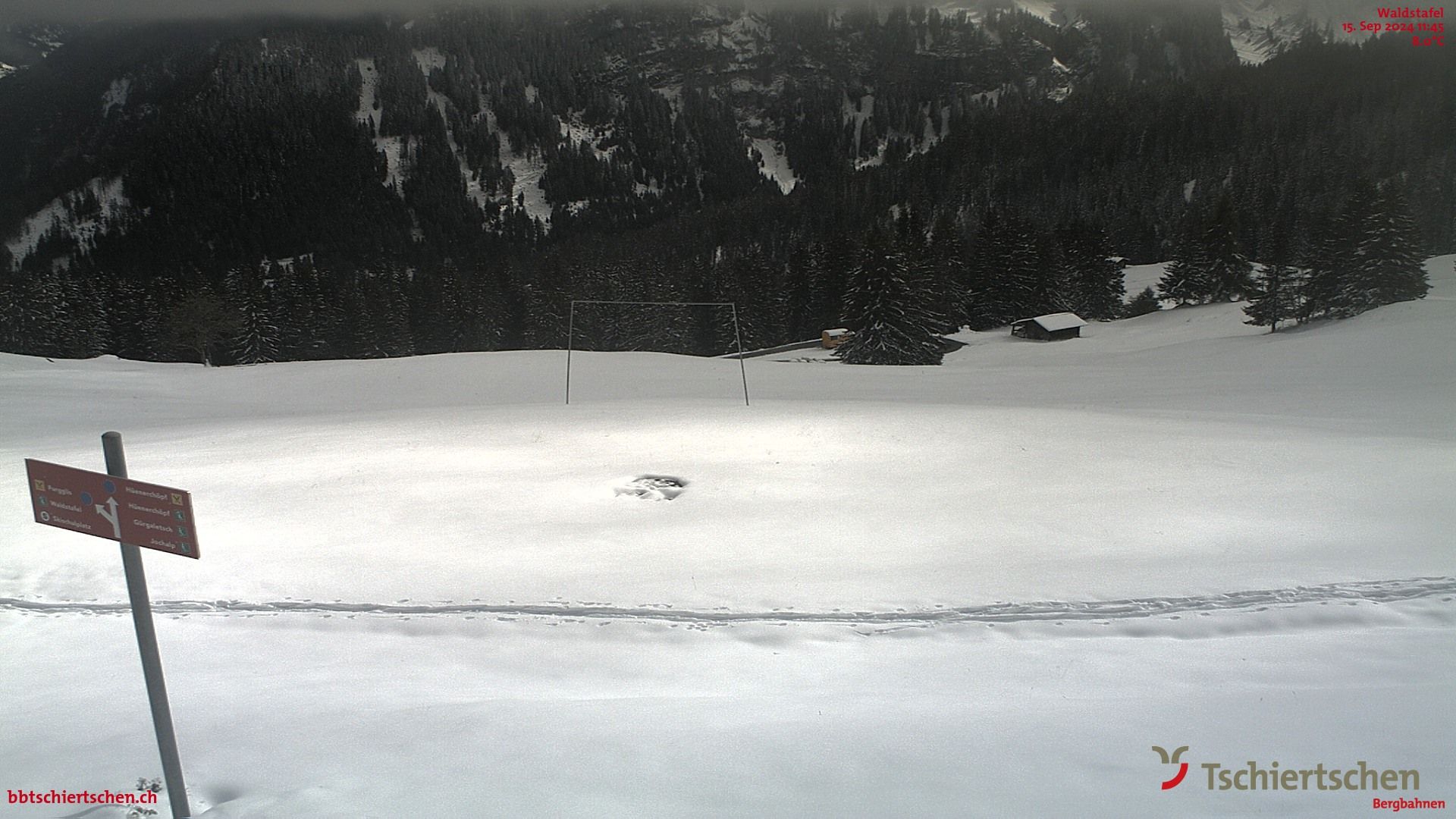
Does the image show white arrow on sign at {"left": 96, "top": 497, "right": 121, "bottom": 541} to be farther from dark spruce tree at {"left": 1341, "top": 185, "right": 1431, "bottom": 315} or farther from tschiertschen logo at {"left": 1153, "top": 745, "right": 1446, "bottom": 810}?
dark spruce tree at {"left": 1341, "top": 185, "right": 1431, "bottom": 315}

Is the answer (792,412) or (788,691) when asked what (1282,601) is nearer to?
(788,691)

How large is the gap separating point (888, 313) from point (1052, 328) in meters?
13.0

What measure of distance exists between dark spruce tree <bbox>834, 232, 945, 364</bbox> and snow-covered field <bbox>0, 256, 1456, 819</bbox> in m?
24.7

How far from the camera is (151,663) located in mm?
3207

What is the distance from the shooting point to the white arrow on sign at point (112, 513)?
117 inches

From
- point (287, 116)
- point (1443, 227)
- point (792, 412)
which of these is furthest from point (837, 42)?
point (792, 412)

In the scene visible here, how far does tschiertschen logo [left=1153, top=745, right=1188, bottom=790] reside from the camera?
3.66 metres

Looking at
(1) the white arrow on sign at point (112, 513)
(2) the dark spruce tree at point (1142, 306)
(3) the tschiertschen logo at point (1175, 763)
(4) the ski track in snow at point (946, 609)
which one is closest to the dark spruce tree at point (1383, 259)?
(2) the dark spruce tree at point (1142, 306)

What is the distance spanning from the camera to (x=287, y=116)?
151500 mm

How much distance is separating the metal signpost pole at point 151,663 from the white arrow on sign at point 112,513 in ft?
0.06

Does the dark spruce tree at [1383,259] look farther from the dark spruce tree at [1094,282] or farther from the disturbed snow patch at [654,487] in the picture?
the disturbed snow patch at [654,487]

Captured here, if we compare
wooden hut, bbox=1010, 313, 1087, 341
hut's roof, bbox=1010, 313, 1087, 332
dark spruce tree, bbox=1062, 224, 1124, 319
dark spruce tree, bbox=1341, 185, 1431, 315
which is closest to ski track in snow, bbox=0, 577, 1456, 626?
dark spruce tree, bbox=1341, 185, 1431, 315

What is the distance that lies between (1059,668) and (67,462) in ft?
44.8

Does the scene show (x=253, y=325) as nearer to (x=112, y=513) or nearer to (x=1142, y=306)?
(x=112, y=513)
